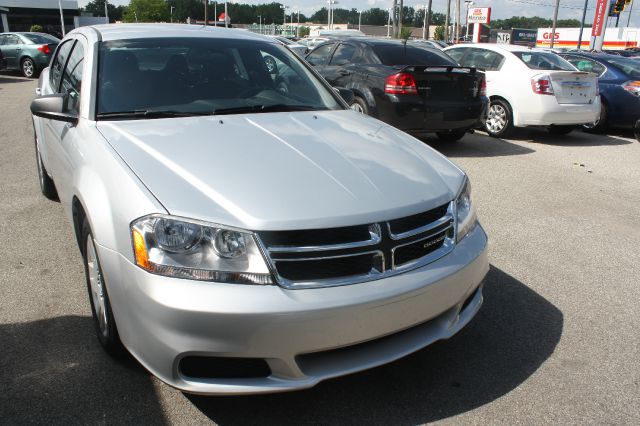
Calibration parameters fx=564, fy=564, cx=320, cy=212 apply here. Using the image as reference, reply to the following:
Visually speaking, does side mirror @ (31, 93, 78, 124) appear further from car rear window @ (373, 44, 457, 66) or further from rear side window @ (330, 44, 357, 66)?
rear side window @ (330, 44, 357, 66)

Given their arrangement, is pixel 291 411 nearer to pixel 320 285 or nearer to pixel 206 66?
pixel 320 285

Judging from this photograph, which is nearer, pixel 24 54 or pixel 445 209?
pixel 445 209

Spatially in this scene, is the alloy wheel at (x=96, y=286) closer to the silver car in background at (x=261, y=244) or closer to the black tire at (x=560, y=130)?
the silver car in background at (x=261, y=244)

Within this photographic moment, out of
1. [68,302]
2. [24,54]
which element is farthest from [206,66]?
[24,54]

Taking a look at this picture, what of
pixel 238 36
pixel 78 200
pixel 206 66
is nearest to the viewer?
pixel 78 200

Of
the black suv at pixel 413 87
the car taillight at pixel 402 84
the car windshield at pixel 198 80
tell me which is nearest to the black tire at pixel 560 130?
the black suv at pixel 413 87

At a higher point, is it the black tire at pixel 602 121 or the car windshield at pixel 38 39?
the car windshield at pixel 38 39

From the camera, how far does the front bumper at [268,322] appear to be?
211cm

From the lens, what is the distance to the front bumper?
6.93ft

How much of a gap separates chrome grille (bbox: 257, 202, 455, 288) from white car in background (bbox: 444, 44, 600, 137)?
7.42m

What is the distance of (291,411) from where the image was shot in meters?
2.53

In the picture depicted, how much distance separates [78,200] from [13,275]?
132 cm

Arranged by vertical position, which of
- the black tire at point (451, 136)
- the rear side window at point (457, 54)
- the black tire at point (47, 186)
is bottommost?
the black tire at point (451, 136)

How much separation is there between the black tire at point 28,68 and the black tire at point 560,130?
56.4 ft
